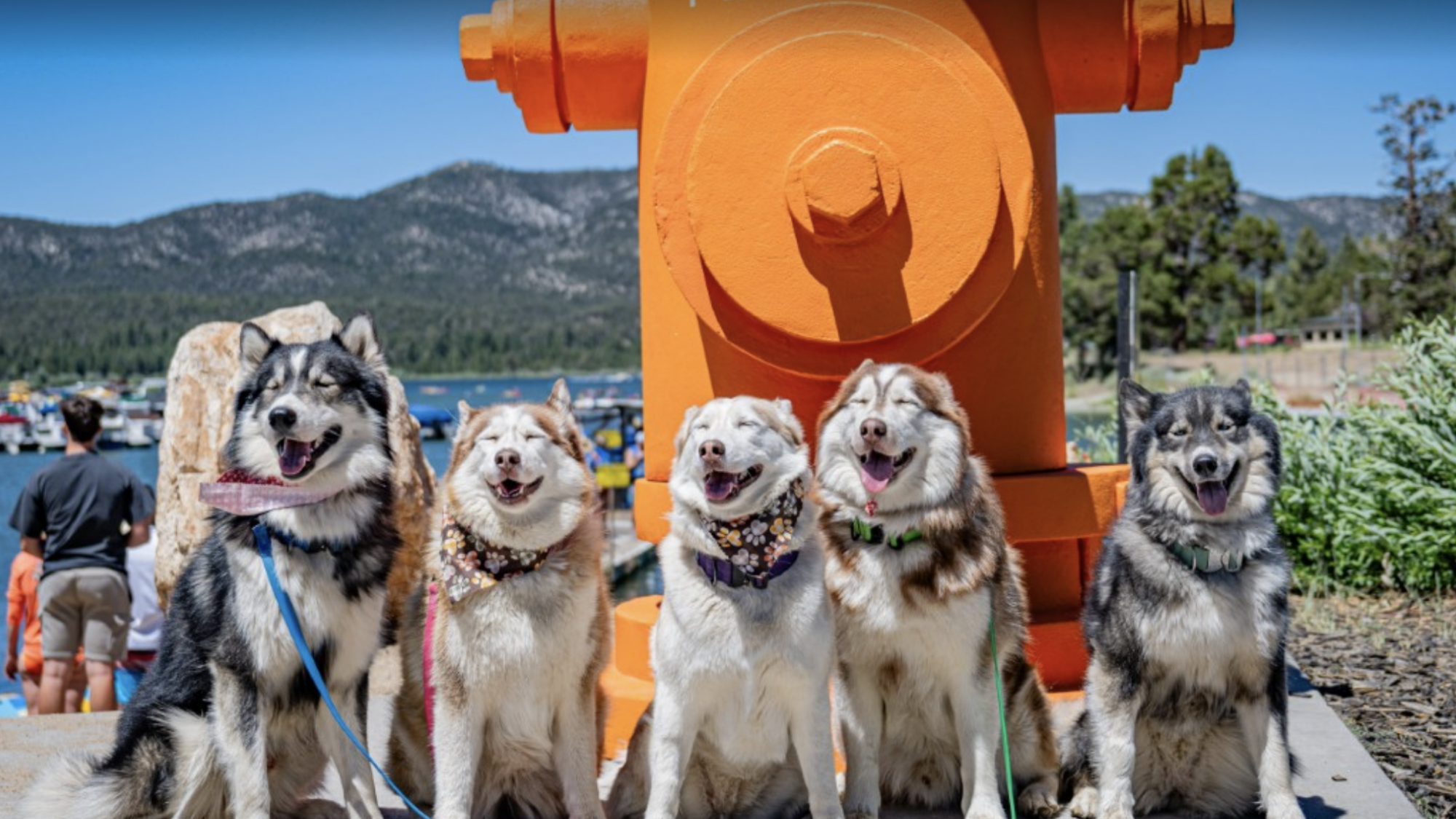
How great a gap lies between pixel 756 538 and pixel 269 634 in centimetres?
161

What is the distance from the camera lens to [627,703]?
5.05 meters

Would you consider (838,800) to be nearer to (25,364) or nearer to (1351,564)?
(1351,564)

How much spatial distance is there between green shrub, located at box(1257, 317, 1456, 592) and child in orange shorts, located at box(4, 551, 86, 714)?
29.2ft

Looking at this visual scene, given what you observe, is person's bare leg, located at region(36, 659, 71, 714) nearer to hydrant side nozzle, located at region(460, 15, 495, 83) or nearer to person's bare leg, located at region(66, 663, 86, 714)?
person's bare leg, located at region(66, 663, 86, 714)

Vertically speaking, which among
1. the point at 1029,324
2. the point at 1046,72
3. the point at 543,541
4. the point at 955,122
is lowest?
the point at 543,541

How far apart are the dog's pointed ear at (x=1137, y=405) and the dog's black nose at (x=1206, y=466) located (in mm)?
319

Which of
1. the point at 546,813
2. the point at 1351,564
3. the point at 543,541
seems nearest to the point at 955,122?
the point at 543,541

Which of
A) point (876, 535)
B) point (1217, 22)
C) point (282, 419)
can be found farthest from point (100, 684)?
point (1217, 22)

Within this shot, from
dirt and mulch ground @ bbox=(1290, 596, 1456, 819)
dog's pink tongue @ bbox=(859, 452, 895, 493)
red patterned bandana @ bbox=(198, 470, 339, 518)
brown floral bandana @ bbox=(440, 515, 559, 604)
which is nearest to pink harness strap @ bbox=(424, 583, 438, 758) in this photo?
brown floral bandana @ bbox=(440, 515, 559, 604)

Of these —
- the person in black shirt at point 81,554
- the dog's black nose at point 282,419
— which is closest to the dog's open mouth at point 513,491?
the dog's black nose at point 282,419

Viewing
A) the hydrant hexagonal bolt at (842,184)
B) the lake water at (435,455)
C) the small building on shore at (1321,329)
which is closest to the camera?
the hydrant hexagonal bolt at (842,184)

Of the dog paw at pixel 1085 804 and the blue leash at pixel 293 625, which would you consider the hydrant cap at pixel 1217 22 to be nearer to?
the dog paw at pixel 1085 804

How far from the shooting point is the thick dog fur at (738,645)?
3.80 meters

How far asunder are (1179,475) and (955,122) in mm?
1724
